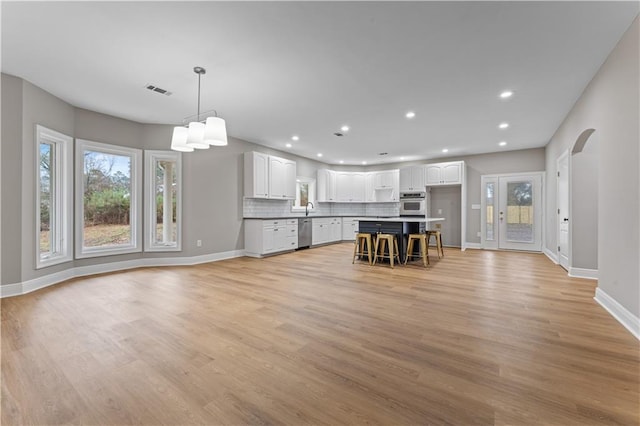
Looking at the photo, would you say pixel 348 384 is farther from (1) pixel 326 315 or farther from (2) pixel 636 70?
(2) pixel 636 70

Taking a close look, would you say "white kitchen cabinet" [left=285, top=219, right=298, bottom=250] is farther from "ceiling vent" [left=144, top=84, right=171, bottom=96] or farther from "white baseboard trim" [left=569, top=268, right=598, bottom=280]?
"white baseboard trim" [left=569, top=268, right=598, bottom=280]

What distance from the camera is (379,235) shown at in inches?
211

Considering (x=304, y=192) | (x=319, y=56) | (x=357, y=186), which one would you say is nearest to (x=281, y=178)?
(x=304, y=192)

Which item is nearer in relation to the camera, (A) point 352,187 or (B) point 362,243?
(B) point 362,243

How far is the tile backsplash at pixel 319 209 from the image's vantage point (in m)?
6.83

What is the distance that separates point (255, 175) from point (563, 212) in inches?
238

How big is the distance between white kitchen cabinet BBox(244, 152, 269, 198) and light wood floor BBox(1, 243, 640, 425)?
9.91 feet

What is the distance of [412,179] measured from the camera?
8.43 metres

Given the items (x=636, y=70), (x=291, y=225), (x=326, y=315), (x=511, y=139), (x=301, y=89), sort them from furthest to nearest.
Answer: (x=291, y=225), (x=511, y=139), (x=301, y=89), (x=326, y=315), (x=636, y=70)

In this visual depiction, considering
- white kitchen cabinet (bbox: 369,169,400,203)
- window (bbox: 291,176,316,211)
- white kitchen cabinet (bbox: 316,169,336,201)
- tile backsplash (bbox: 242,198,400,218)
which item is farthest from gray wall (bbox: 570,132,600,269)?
window (bbox: 291,176,316,211)

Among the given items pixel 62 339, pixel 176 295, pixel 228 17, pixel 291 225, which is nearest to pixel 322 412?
pixel 62 339

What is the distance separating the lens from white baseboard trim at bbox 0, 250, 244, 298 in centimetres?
354

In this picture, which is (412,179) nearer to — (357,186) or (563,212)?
(357,186)

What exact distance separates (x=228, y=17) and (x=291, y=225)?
5.18 meters
